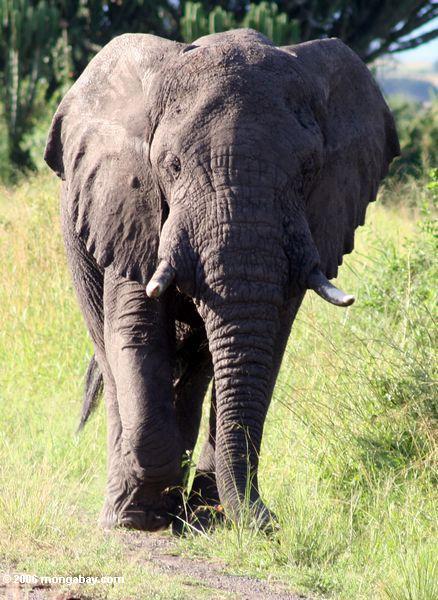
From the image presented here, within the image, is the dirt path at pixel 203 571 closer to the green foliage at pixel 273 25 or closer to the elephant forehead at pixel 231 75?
the elephant forehead at pixel 231 75

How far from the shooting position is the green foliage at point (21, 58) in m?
18.2

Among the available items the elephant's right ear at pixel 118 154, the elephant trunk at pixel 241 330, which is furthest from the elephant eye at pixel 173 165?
the elephant trunk at pixel 241 330

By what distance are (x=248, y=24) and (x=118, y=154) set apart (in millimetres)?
13807

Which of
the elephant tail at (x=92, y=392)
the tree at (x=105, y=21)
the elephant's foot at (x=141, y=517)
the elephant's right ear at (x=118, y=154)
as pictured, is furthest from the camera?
the tree at (x=105, y=21)

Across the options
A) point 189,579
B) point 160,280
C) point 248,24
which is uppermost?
point 160,280

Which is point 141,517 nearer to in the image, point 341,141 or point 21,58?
point 341,141

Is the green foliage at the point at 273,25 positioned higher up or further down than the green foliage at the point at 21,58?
higher up

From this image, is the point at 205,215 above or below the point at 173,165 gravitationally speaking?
below

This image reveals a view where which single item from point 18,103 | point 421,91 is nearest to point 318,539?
point 18,103

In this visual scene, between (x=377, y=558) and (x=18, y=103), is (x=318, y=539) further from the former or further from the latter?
(x=18, y=103)

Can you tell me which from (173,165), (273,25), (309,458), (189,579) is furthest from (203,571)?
(273,25)

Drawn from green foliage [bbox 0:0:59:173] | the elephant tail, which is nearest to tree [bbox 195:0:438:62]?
green foliage [bbox 0:0:59:173]

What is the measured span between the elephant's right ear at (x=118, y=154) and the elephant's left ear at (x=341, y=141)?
→ 0.67 m

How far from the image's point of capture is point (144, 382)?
5398 millimetres
